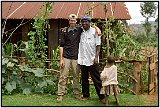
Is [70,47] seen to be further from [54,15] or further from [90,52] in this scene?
[54,15]

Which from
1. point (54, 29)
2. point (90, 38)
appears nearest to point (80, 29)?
point (90, 38)

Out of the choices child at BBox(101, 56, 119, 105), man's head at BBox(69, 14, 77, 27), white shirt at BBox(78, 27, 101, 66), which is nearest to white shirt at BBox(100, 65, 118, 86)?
child at BBox(101, 56, 119, 105)

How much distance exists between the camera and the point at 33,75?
6895mm

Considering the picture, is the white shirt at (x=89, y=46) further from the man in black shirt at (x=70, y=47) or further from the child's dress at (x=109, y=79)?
the child's dress at (x=109, y=79)

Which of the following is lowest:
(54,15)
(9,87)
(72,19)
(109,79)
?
(9,87)

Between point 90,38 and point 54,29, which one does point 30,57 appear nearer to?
point 90,38

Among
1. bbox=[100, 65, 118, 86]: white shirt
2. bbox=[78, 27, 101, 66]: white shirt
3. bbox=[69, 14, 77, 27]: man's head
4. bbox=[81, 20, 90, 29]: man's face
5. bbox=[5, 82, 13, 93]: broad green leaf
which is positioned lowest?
bbox=[5, 82, 13, 93]: broad green leaf

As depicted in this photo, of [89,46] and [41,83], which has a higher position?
[89,46]

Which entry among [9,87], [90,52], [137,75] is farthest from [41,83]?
[137,75]

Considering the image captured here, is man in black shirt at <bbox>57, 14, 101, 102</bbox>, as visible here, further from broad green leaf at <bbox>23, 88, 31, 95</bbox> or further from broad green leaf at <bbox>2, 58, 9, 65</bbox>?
broad green leaf at <bbox>2, 58, 9, 65</bbox>

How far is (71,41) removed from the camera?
20.1 ft

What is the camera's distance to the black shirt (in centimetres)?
613

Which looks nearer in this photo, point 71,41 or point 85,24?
point 85,24

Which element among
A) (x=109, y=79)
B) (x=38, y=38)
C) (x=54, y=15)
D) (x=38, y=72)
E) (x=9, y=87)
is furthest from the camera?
(x=54, y=15)
